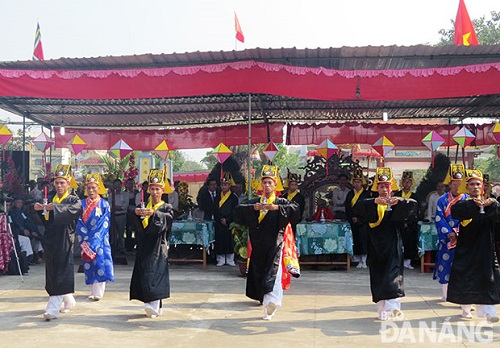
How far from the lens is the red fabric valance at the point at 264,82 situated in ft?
25.3

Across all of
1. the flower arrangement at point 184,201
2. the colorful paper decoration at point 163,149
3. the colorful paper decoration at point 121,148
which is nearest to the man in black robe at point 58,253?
the flower arrangement at point 184,201

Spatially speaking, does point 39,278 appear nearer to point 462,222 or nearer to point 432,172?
point 462,222

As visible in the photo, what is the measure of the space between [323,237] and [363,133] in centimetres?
432

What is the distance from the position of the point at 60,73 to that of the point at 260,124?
5332 millimetres

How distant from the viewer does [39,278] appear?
8375 millimetres

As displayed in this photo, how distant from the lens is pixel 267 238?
19.9 feet

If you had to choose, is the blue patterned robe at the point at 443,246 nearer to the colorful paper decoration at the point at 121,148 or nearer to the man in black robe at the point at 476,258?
the man in black robe at the point at 476,258

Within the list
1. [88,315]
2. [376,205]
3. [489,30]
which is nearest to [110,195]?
[88,315]

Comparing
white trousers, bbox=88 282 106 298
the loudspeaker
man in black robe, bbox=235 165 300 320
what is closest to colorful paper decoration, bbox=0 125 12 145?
the loudspeaker

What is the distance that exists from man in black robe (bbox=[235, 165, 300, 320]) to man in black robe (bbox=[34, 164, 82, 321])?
72.3 inches

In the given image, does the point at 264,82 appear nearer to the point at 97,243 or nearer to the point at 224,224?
the point at 224,224

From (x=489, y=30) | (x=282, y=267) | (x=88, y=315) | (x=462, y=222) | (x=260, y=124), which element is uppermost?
(x=489, y=30)

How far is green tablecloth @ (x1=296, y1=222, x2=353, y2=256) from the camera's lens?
8.95m

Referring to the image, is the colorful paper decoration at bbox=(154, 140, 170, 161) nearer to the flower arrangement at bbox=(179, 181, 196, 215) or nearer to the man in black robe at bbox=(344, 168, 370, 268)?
the flower arrangement at bbox=(179, 181, 196, 215)
